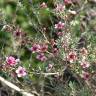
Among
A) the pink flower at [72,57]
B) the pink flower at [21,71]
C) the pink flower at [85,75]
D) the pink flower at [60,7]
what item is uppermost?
the pink flower at [60,7]

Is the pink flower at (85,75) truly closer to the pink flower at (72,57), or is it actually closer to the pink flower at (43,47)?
the pink flower at (72,57)

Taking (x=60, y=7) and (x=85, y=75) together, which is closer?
(x=60, y=7)

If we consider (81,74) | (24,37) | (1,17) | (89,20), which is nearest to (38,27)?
(24,37)

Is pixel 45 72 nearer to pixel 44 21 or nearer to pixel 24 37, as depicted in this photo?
pixel 24 37

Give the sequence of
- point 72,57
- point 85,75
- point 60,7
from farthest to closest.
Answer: point 85,75, point 60,7, point 72,57

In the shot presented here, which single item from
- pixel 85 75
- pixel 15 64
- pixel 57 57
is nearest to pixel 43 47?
pixel 57 57

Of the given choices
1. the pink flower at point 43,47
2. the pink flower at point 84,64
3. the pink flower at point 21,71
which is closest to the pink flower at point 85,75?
the pink flower at point 84,64

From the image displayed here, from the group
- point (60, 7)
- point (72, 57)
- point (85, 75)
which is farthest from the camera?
point (85, 75)

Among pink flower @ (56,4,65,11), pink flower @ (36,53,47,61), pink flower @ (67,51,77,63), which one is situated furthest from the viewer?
pink flower @ (36,53,47,61)

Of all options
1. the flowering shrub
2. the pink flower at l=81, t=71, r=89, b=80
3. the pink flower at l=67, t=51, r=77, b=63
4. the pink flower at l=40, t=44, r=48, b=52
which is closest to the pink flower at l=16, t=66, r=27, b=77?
the flowering shrub

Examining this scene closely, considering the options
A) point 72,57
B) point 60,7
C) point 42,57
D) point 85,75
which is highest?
point 60,7

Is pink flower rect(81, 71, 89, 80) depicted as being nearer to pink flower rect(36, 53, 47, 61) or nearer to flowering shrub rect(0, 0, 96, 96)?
flowering shrub rect(0, 0, 96, 96)

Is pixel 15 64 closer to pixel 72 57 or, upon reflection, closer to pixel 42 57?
pixel 42 57

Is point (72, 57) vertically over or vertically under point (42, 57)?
over
